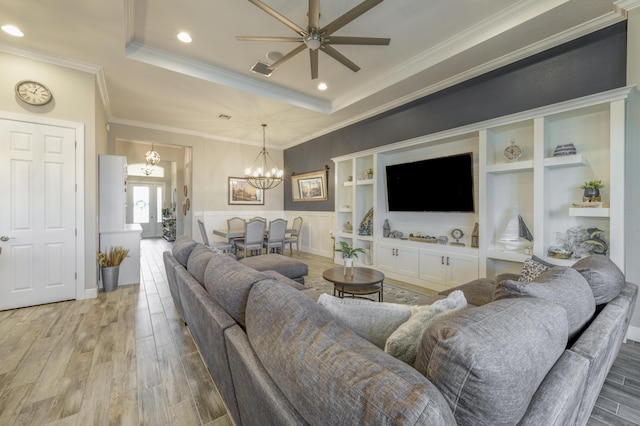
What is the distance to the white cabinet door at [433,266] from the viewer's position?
389 centimetres

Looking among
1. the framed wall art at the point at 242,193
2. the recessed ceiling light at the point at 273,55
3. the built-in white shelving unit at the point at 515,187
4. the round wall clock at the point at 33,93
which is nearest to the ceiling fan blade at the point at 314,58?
the recessed ceiling light at the point at 273,55

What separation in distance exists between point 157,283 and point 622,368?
5.46m

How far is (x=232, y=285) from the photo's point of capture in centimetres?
145

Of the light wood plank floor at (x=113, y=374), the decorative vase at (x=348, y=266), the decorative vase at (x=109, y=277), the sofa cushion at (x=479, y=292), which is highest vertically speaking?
the decorative vase at (x=348, y=266)

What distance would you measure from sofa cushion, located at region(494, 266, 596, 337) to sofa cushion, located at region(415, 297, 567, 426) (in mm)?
363

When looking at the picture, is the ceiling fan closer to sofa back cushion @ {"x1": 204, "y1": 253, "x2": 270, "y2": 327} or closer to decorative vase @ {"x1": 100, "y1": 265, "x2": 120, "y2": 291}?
sofa back cushion @ {"x1": 204, "y1": 253, "x2": 270, "y2": 327}

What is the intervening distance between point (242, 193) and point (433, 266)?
17.6 ft

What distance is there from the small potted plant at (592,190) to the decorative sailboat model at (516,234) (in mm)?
642

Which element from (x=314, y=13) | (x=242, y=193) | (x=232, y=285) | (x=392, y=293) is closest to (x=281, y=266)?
(x=392, y=293)

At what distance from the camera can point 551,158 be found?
2.89 metres

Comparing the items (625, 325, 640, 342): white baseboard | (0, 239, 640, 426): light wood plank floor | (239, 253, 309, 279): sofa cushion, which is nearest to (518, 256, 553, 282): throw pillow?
(0, 239, 640, 426): light wood plank floor

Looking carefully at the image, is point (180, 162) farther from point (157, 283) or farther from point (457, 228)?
point (457, 228)

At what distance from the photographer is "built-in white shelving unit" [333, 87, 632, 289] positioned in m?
2.61

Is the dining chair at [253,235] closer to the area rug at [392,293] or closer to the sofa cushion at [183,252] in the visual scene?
the area rug at [392,293]
